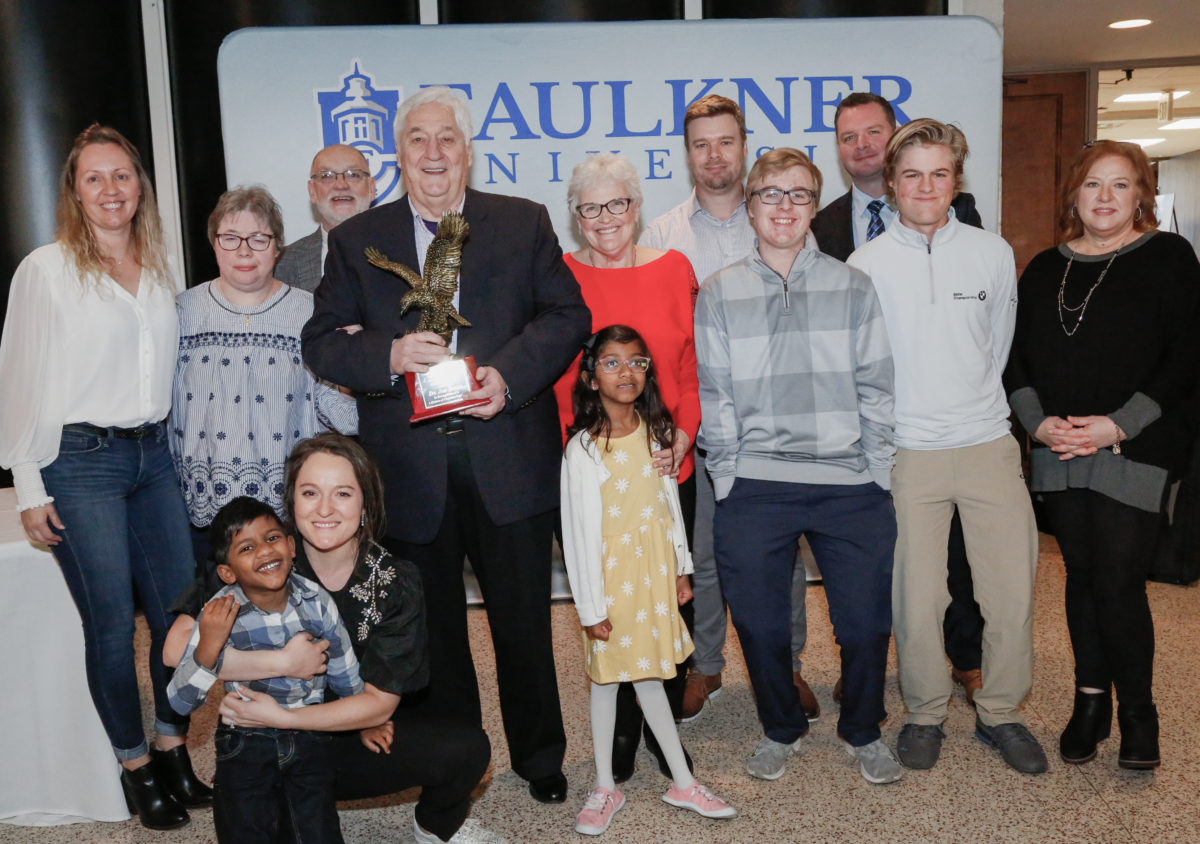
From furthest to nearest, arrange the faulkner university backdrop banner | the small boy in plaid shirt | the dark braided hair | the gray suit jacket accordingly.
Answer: the faulkner university backdrop banner < the gray suit jacket < the dark braided hair < the small boy in plaid shirt

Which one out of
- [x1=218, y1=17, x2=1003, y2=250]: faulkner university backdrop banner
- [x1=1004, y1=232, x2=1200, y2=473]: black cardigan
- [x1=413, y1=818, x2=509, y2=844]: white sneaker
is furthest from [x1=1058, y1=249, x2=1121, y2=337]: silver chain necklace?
[x1=413, y1=818, x2=509, y2=844]: white sneaker

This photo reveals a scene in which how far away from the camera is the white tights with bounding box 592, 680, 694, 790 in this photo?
8.11 ft

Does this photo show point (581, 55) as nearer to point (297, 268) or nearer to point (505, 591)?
point (297, 268)

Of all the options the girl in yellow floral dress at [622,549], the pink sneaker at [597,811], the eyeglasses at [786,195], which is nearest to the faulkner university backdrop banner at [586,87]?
the eyeglasses at [786,195]

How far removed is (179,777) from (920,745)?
78.9 inches

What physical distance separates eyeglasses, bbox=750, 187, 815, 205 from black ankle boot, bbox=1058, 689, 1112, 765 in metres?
1.56

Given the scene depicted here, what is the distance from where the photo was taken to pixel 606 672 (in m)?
2.40

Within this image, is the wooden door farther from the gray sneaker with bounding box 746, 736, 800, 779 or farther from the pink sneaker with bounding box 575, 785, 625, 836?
the pink sneaker with bounding box 575, 785, 625, 836

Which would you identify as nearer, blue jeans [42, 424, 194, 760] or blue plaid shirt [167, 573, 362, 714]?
blue plaid shirt [167, 573, 362, 714]

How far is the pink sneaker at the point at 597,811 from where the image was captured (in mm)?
2432

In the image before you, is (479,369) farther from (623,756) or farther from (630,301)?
(623,756)

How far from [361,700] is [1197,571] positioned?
2415mm

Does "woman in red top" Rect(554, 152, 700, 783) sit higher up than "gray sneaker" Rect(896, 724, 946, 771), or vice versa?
"woman in red top" Rect(554, 152, 700, 783)

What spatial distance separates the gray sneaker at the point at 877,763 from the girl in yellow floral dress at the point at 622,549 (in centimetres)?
43
